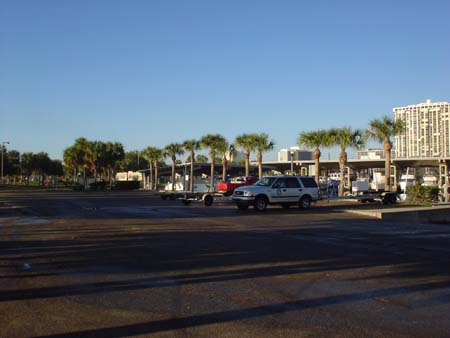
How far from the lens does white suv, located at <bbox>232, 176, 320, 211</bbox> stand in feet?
91.9

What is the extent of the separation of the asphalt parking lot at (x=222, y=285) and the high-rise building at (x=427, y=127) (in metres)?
105

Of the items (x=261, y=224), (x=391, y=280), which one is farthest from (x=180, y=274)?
(x=261, y=224)

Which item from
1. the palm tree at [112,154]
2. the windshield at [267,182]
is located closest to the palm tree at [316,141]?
the windshield at [267,182]

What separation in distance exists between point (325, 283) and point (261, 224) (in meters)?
11.4

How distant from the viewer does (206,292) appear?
802 centimetres

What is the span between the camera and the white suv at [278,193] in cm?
2802

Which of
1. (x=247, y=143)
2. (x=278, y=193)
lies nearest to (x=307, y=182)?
(x=278, y=193)

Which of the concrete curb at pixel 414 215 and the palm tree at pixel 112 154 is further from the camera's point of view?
the palm tree at pixel 112 154

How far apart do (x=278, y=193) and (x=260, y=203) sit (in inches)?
46.7

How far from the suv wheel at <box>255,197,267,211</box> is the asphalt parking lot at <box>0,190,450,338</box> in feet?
39.1

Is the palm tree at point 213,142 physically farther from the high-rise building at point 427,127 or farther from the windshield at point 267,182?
the high-rise building at point 427,127

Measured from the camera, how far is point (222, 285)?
28.0 feet

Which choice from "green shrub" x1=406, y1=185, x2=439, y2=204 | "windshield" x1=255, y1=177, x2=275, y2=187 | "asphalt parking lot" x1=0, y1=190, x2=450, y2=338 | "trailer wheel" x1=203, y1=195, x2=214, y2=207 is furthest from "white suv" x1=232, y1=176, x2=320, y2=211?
"asphalt parking lot" x1=0, y1=190, x2=450, y2=338

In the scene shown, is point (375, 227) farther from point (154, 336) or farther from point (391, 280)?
point (154, 336)
